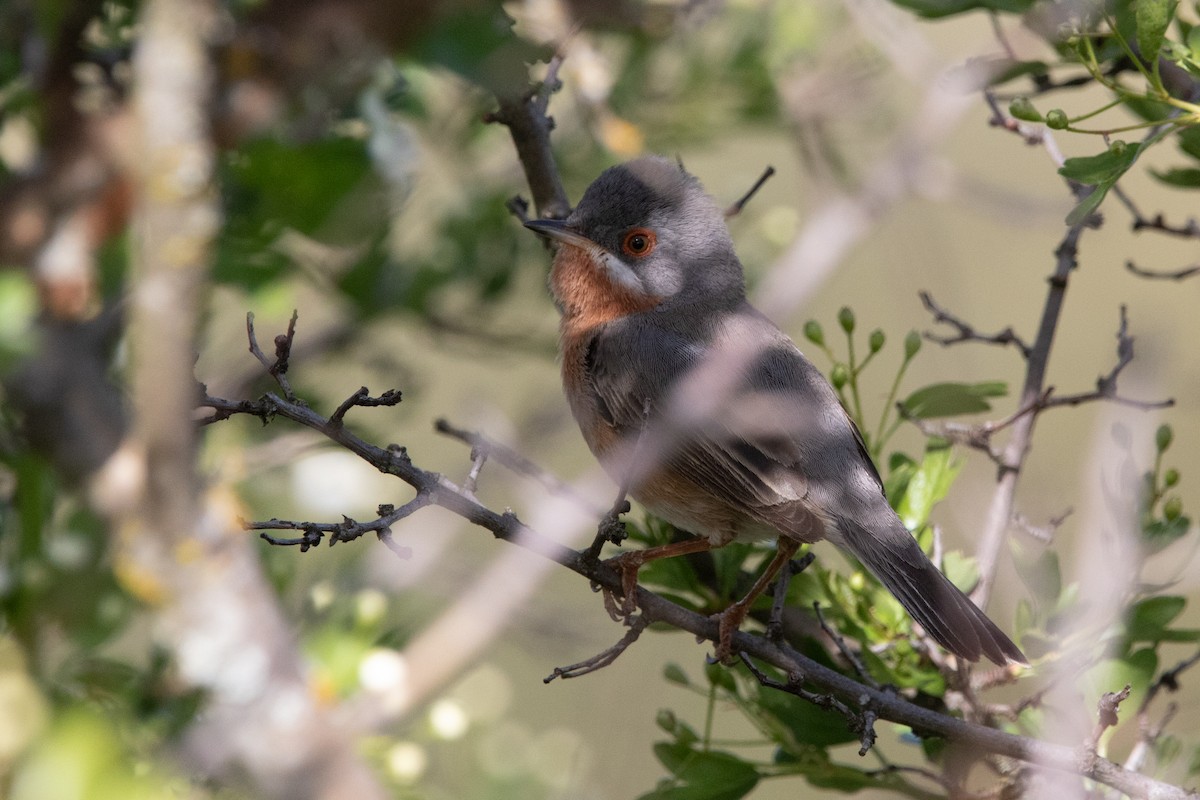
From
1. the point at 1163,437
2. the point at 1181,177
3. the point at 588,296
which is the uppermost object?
the point at 1181,177

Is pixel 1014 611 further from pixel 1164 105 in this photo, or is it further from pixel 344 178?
pixel 344 178

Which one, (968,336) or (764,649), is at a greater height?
(968,336)

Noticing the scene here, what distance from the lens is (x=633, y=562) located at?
3.36 m

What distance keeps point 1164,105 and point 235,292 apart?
A: 255 cm

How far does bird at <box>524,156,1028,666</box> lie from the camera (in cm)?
338

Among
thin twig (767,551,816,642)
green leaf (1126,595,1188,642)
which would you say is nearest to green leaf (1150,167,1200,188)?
green leaf (1126,595,1188,642)

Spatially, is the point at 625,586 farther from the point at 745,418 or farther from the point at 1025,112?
the point at 1025,112

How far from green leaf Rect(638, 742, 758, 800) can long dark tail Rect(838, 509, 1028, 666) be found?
0.58m

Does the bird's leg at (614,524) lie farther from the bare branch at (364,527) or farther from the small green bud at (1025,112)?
the small green bud at (1025,112)

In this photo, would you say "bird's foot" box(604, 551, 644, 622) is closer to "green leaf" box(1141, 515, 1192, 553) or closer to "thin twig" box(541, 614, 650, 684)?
"thin twig" box(541, 614, 650, 684)

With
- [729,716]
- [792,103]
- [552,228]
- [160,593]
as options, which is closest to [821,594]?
[552,228]

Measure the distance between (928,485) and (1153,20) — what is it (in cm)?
150

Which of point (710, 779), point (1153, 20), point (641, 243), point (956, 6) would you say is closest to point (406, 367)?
point (641, 243)

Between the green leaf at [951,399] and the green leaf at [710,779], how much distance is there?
1.04 metres
